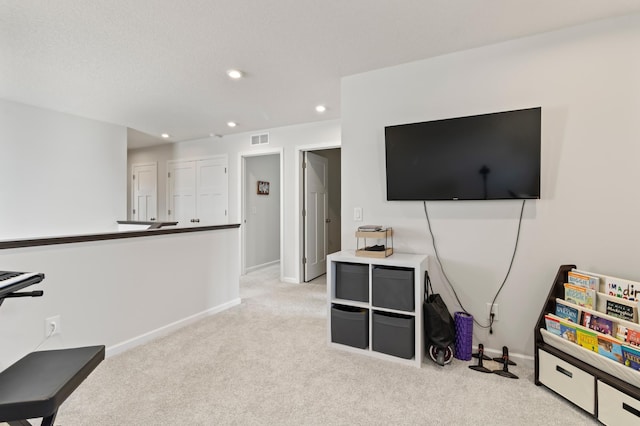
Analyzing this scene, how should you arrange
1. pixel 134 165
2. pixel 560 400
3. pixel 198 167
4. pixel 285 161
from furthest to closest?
pixel 134 165, pixel 198 167, pixel 285 161, pixel 560 400

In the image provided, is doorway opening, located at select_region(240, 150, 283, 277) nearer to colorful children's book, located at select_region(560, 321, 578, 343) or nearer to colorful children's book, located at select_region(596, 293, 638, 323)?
colorful children's book, located at select_region(560, 321, 578, 343)

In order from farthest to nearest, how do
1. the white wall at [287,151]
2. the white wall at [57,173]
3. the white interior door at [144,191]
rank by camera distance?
1. the white interior door at [144,191]
2. the white wall at [287,151]
3. the white wall at [57,173]

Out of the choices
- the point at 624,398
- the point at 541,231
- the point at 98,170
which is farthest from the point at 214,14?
the point at 98,170

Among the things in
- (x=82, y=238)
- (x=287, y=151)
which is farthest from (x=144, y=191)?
(x=82, y=238)

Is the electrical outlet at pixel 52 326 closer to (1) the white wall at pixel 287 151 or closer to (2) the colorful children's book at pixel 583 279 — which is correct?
(1) the white wall at pixel 287 151

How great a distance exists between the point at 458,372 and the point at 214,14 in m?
2.94

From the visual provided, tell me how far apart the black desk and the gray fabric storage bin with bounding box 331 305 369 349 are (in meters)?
1.64

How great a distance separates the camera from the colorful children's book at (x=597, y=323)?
5.76 ft

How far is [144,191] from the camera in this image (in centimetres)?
620

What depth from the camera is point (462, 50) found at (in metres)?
2.46

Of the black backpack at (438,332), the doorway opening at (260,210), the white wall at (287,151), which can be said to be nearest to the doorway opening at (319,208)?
the white wall at (287,151)

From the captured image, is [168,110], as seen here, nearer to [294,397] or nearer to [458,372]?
[294,397]

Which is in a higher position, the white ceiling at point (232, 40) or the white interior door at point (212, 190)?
the white ceiling at point (232, 40)

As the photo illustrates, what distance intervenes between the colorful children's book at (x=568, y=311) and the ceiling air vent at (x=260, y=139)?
4132mm
